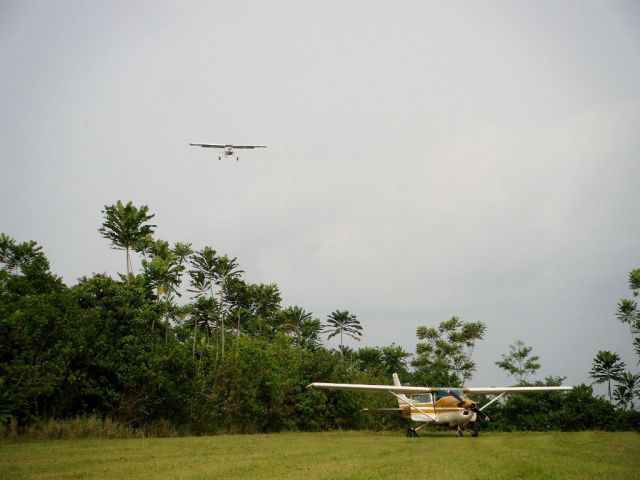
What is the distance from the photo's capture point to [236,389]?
96.0 ft

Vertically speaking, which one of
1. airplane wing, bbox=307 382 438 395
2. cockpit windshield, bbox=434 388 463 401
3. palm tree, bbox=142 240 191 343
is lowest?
cockpit windshield, bbox=434 388 463 401

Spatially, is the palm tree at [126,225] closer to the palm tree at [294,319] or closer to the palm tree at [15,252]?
the palm tree at [15,252]

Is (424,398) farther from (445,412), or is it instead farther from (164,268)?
(164,268)

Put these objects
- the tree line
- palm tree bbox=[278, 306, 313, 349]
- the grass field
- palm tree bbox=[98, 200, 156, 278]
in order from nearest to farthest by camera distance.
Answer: the grass field < the tree line < palm tree bbox=[98, 200, 156, 278] < palm tree bbox=[278, 306, 313, 349]

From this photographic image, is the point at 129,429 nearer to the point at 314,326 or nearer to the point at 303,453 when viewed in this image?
the point at 303,453

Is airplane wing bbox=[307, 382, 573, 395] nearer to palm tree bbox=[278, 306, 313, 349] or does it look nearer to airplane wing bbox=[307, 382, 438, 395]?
airplane wing bbox=[307, 382, 438, 395]

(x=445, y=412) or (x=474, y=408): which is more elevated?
(x=474, y=408)

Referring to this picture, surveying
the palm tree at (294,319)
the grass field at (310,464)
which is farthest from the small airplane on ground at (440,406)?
the palm tree at (294,319)

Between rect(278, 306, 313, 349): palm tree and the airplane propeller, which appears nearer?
the airplane propeller

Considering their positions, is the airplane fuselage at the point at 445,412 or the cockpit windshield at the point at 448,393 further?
the cockpit windshield at the point at 448,393

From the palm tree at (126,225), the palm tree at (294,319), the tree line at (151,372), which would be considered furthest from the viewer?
the palm tree at (294,319)

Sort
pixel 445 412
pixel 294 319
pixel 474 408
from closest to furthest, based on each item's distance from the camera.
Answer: pixel 474 408 < pixel 445 412 < pixel 294 319

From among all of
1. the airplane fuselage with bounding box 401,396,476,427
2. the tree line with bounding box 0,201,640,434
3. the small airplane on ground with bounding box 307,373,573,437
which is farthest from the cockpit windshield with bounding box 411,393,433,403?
the tree line with bounding box 0,201,640,434

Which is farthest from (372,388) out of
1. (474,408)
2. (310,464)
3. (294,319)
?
(294,319)
